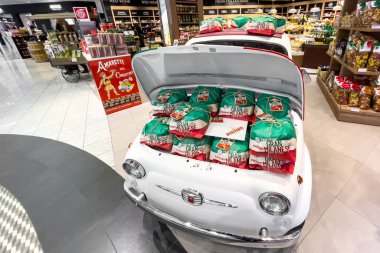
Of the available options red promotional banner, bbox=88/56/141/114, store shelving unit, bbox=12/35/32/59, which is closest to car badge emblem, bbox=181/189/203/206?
red promotional banner, bbox=88/56/141/114

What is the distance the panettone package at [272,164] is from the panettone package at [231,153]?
63mm

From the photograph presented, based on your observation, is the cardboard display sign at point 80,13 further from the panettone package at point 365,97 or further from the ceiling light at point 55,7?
the ceiling light at point 55,7

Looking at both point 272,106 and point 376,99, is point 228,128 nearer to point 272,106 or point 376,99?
point 272,106

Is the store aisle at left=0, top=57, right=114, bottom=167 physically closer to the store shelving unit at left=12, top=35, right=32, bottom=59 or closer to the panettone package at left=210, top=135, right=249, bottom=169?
the panettone package at left=210, top=135, right=249, bottom=169

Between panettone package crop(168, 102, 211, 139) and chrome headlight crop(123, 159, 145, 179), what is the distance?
0.30 meters

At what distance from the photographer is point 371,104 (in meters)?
2.71

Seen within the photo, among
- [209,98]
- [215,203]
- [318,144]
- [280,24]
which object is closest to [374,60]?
[318,144]

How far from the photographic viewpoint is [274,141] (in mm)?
964

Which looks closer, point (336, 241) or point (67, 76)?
point (336, 241)

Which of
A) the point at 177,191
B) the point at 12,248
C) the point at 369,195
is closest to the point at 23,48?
the point at 12,248

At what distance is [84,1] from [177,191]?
Answer: 2215cm

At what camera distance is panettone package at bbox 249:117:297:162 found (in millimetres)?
948

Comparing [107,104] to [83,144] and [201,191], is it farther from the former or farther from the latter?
[201,191]

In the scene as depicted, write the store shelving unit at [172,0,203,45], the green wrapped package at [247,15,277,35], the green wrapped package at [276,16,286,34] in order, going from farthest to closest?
1. the store shelving unit at [172,0,203,45]
2. the green wrapped package at [276,16,286,34]
3. the green wrapped package at [247,15,277,35]
